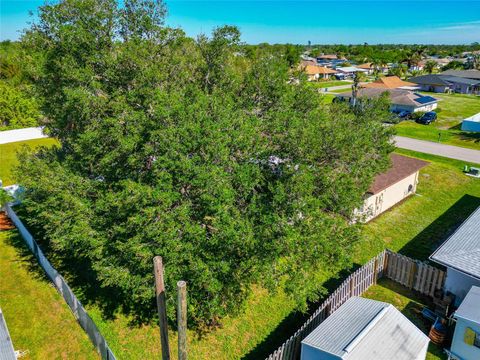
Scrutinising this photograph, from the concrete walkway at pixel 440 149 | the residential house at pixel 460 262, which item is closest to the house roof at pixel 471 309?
the residential house at pixel 460 262

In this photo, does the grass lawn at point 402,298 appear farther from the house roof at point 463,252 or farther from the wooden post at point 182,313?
the wooden post at point 182,313

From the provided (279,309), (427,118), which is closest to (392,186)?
(279,309)

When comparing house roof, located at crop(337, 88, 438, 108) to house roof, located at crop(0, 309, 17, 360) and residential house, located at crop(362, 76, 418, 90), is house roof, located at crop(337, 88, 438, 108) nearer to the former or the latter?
residential house, located at crop(362, 76, 418, 90)

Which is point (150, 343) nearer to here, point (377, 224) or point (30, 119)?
point (377, 224)

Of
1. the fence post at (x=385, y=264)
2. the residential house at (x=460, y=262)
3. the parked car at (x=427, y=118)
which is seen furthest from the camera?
the parked car at (x=427, y=118)

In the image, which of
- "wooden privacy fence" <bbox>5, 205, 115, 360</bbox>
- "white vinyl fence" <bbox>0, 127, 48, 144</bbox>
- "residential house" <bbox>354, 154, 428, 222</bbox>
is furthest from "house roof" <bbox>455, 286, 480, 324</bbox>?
"white vinyl fence" <bbox>0, 127, 48, 144</bbox>

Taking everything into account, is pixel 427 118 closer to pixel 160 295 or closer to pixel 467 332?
pixel 467 332
